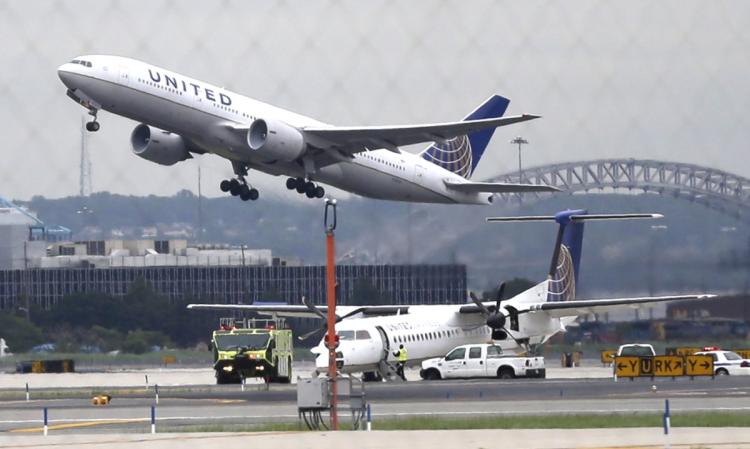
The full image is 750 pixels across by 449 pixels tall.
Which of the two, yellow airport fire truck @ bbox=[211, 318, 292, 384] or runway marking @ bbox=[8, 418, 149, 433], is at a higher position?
yellow airport fire truck @ bbox=[211, 318, 292, 384]

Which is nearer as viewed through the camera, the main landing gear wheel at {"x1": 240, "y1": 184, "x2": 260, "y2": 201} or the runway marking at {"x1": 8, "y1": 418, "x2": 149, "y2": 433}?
the runway marking at {"x1": 8, "y1": 418, "x2": 149, "y2": 433}

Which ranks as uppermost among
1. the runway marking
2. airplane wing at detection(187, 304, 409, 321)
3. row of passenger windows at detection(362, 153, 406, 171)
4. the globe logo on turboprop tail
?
the globe logo on turboprop tail

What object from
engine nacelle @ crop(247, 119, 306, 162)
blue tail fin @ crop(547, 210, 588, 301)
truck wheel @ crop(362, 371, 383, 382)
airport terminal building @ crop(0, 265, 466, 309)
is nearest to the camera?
engine nacelle @ crop(247, 119, 306, 162)

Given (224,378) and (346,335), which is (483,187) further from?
(224,378)

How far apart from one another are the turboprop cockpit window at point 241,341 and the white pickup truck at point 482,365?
21.5ft

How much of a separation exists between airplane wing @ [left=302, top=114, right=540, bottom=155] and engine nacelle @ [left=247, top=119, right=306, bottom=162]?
4.07ft

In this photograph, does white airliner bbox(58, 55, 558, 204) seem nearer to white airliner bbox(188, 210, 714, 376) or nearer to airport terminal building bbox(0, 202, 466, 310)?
airport terminal building bbox(0, 202, 466, 310)

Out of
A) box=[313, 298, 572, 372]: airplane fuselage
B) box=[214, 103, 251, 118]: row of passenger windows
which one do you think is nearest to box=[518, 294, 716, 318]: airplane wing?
box=[313, 298, 572, 372]: airplane fuselage

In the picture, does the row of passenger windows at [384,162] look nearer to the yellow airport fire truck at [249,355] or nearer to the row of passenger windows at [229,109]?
the row of passenger windows at [229,109]

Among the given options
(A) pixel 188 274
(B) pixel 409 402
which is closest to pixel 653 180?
(B) pixel 409 402

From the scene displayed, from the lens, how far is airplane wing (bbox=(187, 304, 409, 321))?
59.4 metres

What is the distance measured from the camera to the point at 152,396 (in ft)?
144

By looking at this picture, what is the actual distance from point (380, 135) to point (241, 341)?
8.84 m

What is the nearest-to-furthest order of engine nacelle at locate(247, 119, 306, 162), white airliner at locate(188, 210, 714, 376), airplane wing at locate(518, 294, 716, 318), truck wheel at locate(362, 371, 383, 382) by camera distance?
engine nacelle at locate(247, 119, 306, 162) → white airliner at locate(188, 210, 714, 376) → truck wheel at locate(362, 371, 383, 382) → airplane wing at locate(518, 294, 716, 318)
